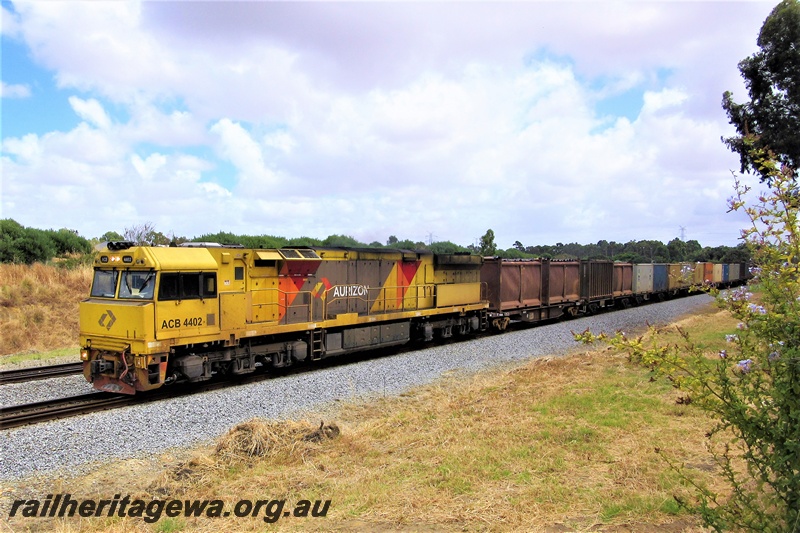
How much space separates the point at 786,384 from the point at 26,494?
802cm

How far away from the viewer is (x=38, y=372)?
13.3m

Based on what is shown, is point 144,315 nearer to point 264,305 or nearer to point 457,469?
point 264,305

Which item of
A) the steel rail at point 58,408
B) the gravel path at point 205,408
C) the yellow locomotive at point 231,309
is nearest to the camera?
the gravel path at point 205,408

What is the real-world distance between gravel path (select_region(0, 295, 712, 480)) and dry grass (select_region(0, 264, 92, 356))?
8.92 metres

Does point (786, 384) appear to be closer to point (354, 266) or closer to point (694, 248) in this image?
point (354, 266)

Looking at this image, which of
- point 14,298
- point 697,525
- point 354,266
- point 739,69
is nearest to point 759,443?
point 697,525

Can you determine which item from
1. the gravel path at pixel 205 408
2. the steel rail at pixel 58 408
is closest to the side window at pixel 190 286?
the gravel path at pixel 205 408

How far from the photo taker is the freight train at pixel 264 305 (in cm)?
1066

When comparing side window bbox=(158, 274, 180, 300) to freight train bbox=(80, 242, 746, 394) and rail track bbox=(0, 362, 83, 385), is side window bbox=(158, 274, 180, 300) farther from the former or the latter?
rail track bbox=(0, 362, 83, 385)

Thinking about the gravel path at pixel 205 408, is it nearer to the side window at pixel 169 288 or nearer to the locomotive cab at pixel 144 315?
the locomotive cab at pixel 144 315

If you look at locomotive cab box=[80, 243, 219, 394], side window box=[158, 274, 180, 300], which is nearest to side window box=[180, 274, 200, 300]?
locomotive cab box=[80, 243, 219, 394]

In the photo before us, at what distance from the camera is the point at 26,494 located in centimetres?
640

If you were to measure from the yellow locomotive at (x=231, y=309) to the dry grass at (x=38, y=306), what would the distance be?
1080 centimetres

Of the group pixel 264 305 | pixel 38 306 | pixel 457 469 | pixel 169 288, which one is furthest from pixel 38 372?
pixel 457 469
